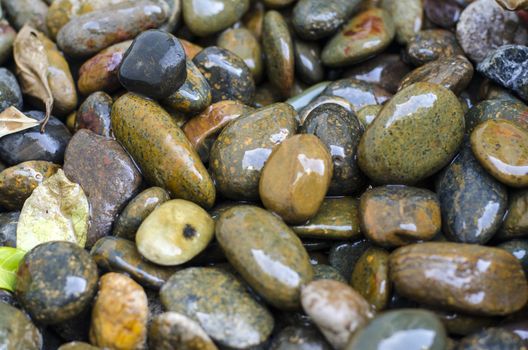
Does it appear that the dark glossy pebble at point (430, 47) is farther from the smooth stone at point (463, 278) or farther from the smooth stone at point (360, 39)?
the smooth stone at point (463, 278)

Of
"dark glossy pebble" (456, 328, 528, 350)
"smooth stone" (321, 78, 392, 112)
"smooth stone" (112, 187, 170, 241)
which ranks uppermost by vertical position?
"smooth stone" (321, 78, 392, 112)

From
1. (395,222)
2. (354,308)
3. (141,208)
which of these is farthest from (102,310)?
(395,222)

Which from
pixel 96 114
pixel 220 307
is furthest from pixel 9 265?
pixel 220 307

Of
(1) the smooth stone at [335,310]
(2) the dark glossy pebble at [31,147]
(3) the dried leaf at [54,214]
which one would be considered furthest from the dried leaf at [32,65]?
(1) the smooth stone at [335,310]

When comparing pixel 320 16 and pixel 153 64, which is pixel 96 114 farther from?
pixel 320 16

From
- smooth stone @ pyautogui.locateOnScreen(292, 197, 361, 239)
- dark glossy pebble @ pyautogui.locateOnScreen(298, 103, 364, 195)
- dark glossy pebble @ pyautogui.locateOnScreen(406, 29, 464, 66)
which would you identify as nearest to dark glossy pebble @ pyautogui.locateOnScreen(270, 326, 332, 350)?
smooth stone @ pyautogui.locateOnScreen(292, 197, 361, 239)

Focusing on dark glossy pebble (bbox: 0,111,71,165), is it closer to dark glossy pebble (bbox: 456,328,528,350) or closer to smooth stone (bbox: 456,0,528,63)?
dark glossy pebble (bbox: 456,328,528,350)

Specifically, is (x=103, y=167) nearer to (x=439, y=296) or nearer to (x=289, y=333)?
(x=289, y=333)
